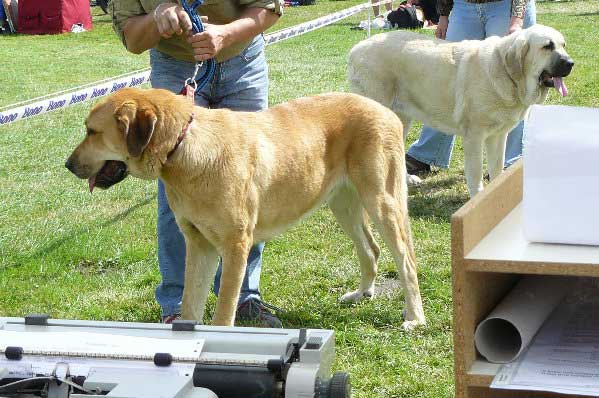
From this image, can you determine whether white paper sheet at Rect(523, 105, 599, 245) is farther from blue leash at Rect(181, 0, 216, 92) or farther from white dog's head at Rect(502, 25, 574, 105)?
white dog's head at Rect(502, 25, 574, 105)

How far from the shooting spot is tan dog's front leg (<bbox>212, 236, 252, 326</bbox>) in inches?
158

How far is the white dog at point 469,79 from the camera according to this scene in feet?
21.8

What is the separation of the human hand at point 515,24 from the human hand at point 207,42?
353cm

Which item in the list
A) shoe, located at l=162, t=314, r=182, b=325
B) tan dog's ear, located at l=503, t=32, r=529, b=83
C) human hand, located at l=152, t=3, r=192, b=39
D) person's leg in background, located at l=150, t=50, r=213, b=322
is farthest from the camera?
tan dog's ear, located at l=503, t=32, r=529, b=83

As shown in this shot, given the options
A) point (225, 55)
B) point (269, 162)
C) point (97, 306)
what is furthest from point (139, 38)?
point (97, 306)

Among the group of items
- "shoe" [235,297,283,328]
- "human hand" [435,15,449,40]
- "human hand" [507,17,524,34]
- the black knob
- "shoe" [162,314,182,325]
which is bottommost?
"shoe" [235,297,283,328]

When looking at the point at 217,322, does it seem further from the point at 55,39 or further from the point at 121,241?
the point at 55,39

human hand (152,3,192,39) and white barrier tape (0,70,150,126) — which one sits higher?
human hand (152,3,192,39)

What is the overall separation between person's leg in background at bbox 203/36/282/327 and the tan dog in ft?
0.57

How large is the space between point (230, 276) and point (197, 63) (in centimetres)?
100

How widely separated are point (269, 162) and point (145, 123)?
2.28 ft

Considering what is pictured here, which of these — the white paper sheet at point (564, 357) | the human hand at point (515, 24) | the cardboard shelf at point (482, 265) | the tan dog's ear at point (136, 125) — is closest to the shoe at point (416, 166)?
the human hand at point (515, 24)

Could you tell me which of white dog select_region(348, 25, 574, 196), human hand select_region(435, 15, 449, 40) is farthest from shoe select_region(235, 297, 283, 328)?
human hand select_region(435, 15, 449, 40)

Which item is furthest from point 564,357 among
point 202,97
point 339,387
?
point 202,97
